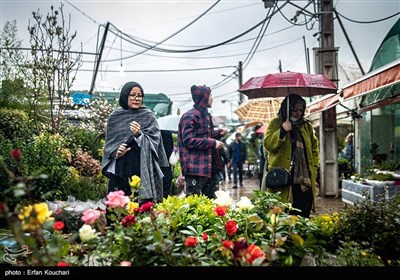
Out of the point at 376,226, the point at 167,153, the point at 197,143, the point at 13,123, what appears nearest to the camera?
the point at 376,226

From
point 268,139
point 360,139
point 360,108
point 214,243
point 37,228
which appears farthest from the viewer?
point 360,139

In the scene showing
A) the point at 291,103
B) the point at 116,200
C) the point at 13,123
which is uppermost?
the point at 291,103

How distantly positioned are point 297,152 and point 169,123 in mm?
2144

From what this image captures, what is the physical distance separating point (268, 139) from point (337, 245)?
1470 millimetres

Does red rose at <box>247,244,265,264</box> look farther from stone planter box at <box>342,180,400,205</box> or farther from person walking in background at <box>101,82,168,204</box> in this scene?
stone planter box at <box>342,180,400,205</box>

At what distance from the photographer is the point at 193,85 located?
3.95m

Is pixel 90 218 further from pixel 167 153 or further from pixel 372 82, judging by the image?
pixel 372 82

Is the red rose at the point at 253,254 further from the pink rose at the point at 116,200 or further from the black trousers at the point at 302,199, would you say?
the black trousers at the point at 302,199

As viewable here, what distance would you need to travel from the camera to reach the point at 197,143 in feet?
13.1

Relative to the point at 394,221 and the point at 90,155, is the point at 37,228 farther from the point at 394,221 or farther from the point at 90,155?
the point at 90,155

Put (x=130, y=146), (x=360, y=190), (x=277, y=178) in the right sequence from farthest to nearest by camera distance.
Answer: (x=360, y=190), (x=277, y=178), (x=130, y=146)

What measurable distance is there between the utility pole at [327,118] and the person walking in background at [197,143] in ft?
15.0

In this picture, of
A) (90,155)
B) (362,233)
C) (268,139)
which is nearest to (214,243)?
(362,233)

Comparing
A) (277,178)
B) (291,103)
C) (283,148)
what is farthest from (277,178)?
(291,103)
